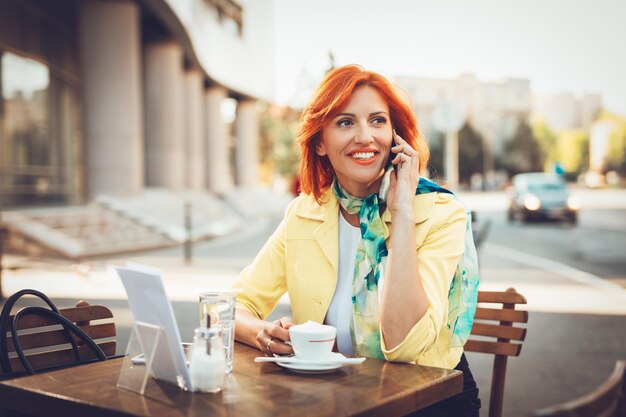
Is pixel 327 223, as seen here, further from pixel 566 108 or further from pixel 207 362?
pixel 566 108

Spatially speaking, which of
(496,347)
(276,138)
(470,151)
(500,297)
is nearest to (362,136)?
(500,297)

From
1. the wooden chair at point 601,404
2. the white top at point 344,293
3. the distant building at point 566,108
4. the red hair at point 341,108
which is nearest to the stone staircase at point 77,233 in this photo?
the red hair at point 341,108

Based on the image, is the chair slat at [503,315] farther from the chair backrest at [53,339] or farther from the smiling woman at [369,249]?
the chair backrest at [53,339]

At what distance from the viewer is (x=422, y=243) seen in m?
2.83

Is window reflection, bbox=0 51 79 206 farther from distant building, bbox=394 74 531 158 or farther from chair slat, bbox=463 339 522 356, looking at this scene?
chair slat, bbox=463 339 522 356

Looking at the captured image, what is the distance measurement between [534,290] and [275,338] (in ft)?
30.2

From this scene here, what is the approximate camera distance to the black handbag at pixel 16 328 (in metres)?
2.56

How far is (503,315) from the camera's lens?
11.1ft

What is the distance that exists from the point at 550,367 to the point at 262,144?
2724 inches

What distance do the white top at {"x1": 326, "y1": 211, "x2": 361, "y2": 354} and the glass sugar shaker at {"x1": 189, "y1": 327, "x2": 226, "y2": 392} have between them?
0.88 metres

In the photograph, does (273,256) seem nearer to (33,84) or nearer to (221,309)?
(221,309)

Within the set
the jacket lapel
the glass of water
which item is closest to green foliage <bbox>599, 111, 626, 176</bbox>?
the jacket lapel

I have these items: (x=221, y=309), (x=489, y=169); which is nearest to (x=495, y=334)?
(x=221, y=309)

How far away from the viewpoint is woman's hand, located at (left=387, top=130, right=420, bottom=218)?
279 cm
